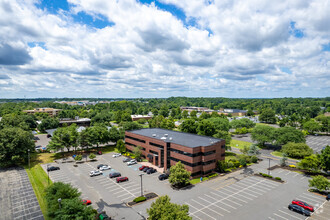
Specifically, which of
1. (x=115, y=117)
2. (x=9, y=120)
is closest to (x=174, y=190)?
(x=9, y=120)

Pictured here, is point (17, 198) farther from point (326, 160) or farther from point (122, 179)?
point (326, 160)

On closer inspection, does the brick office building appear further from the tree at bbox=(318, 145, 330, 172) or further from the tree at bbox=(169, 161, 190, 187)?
the tree at bbox=(318, 145, 330, 172)

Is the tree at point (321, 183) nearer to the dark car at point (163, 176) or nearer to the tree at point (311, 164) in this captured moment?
the tree at point (311, 164)

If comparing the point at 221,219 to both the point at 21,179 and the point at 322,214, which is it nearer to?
the point at 322,214

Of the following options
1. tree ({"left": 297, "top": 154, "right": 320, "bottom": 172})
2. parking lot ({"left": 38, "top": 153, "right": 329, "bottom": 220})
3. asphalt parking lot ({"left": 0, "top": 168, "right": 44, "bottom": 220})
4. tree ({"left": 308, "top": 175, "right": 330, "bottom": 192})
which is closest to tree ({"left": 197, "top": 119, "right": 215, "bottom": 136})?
parking lot ({"left": 38, "top": 153, "right": 329, "bottom": 220})

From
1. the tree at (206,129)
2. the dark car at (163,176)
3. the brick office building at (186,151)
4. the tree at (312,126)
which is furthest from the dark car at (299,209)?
the tree at (312,126)

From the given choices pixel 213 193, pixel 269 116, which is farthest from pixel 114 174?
pixel 269 116
